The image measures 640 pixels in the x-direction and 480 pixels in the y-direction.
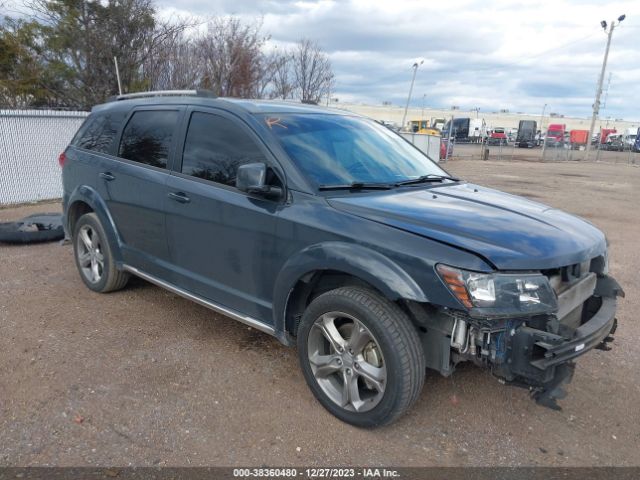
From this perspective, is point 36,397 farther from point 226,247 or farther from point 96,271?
point 96,271

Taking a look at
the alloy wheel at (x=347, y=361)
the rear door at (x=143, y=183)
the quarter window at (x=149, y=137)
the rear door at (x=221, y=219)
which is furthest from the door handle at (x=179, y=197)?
the alloy wheel at (x=347, y=361)

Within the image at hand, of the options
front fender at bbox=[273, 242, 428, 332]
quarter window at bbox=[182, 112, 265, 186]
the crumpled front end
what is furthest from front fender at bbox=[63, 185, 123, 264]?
the crumpled front end

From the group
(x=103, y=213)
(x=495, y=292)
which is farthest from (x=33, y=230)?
(x=495, y=292)

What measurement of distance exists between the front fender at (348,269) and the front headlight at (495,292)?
0.18 m

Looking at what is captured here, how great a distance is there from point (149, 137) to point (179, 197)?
0.82m

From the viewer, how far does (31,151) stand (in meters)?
10.2

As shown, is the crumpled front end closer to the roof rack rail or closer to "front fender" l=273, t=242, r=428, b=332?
"front fender" l=273, t=242, r=428, b=332

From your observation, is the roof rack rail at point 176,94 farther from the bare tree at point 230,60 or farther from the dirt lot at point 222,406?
the bare tree at point 230,60

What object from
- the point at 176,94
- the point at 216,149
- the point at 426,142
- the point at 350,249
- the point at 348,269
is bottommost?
the point at 426,142

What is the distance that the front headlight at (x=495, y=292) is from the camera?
2611 mm

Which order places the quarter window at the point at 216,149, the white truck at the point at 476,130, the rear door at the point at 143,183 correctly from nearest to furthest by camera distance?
the quarter window at the point at 216,149, the rear door at the point at 143,183, the white truck at the point at 476,130

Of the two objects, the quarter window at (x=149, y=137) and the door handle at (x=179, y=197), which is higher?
the quarter window at (x=149, y=137)

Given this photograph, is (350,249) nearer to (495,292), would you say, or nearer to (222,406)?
(495,292)

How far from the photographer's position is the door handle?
389cm
